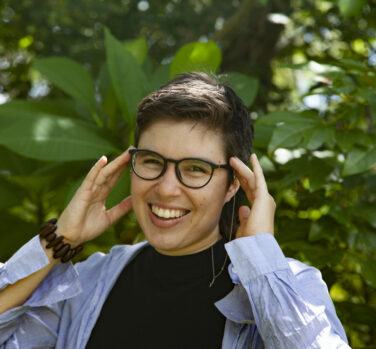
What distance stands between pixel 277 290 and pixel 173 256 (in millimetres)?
422

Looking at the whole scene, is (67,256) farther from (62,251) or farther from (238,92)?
(238,92)

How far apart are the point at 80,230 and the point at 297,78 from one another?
2999 millimetres

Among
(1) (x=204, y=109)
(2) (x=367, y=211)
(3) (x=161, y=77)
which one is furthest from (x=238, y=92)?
A: (1) (x=204, y=109)

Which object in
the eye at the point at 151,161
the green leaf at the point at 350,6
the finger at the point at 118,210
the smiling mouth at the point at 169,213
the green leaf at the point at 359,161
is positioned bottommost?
the green leaf at the point at 359,161

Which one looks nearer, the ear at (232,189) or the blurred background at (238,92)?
the ear at (232,189)

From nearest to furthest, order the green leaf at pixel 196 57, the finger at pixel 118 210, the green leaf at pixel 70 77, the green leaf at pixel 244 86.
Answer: the finger at pixel 118 210, the green leaf at pixel 196 57, the green leaf at pixel 244 86, the green leaf at pixel 70 77

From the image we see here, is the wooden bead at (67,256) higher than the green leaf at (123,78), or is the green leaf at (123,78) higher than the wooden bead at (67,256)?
the green leaf at (123,78)

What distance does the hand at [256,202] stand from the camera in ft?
4.29

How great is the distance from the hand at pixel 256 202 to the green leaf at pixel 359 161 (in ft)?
1.59

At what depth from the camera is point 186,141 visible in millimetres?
1379

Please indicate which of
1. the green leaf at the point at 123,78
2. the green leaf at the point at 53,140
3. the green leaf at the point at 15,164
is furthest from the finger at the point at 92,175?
the green leaf at the point at 15,164

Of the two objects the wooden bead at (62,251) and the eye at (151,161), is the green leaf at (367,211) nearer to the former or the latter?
the eye at (151,161)

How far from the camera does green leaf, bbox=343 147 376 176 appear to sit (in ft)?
5.66

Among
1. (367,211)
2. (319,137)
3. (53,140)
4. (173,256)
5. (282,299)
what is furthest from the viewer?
(53,140)
